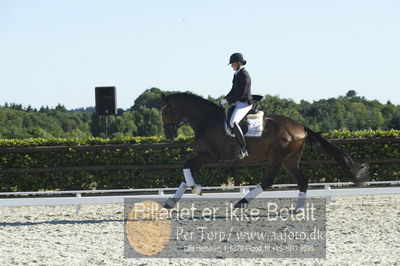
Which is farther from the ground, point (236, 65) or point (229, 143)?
point (236, 65)

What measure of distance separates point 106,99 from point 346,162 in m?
6.74

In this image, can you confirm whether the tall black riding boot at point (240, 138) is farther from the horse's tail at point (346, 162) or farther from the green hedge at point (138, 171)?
the green hedge at point (138, 171)

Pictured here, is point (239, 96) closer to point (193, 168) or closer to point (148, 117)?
point (193, 168)

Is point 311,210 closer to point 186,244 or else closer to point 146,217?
point 146,217

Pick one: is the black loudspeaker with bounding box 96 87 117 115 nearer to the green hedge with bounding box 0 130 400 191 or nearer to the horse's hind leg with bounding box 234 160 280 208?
the green hedge with bounding box 0 130 400 191

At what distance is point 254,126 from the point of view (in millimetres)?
8055

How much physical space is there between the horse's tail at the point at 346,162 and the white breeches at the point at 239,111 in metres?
1.13

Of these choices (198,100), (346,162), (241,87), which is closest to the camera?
(241,87)

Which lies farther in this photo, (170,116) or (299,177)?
(170,116)

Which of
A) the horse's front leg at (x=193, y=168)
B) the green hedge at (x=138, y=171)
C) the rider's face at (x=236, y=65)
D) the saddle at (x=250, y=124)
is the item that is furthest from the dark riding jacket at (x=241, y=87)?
the green hedge at (x=138, y=171)

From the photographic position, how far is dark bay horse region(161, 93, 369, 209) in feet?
26.2

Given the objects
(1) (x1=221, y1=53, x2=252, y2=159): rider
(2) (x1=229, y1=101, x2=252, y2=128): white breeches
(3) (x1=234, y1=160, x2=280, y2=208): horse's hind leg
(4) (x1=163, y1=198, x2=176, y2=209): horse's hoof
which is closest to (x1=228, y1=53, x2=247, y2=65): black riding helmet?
(1) (x1=221, y1=53, x2=252, y2=159): rider

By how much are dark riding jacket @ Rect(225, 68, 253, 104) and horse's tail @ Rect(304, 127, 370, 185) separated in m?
1.29

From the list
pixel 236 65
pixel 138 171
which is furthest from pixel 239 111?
pixel 138 171
